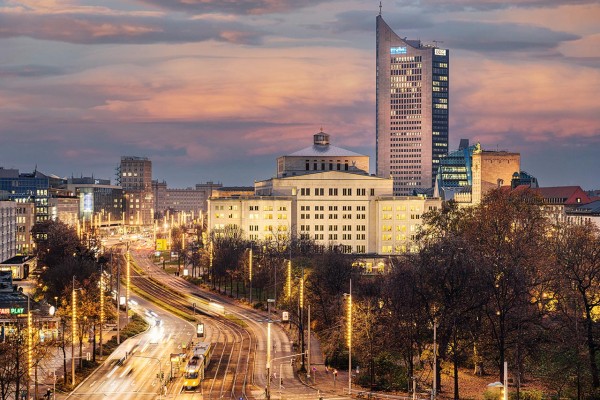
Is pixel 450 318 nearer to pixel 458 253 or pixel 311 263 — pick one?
pixel 458 253

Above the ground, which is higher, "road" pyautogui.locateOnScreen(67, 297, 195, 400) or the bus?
the bus

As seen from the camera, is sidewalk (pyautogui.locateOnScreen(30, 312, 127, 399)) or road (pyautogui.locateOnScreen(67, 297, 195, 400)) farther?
road (pyautogui.locateOnScreen(67, 297, 195, 400))

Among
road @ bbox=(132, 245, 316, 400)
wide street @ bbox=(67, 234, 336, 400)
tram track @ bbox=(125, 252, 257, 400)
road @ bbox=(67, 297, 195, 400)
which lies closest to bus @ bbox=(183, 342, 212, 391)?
wide street @ bbox=(67, 234, 336, 400)

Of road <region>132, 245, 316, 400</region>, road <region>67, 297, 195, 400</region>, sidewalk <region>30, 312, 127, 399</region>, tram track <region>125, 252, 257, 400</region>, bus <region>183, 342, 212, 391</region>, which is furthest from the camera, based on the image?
tram track <region>125, 252, 257, 400</region>

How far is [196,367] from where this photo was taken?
93.4 m

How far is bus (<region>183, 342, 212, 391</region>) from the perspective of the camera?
301 ft

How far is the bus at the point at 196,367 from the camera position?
9162 cm

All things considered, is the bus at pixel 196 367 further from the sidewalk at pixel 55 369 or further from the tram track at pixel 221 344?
the sidewalk at pixel 55 369

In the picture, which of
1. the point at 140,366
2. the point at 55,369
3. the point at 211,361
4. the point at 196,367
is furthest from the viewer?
the point at 211,361

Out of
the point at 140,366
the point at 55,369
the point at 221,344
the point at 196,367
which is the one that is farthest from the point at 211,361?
the point at 55,369

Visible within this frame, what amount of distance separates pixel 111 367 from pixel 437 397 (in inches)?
1458

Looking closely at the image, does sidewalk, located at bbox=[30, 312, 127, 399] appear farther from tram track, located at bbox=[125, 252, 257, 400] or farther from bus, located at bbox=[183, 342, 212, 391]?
tram track, located at bbox=[125, 252, 257, 400]

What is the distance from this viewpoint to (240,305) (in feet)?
536

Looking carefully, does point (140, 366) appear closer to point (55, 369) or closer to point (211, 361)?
point (211, 361)
